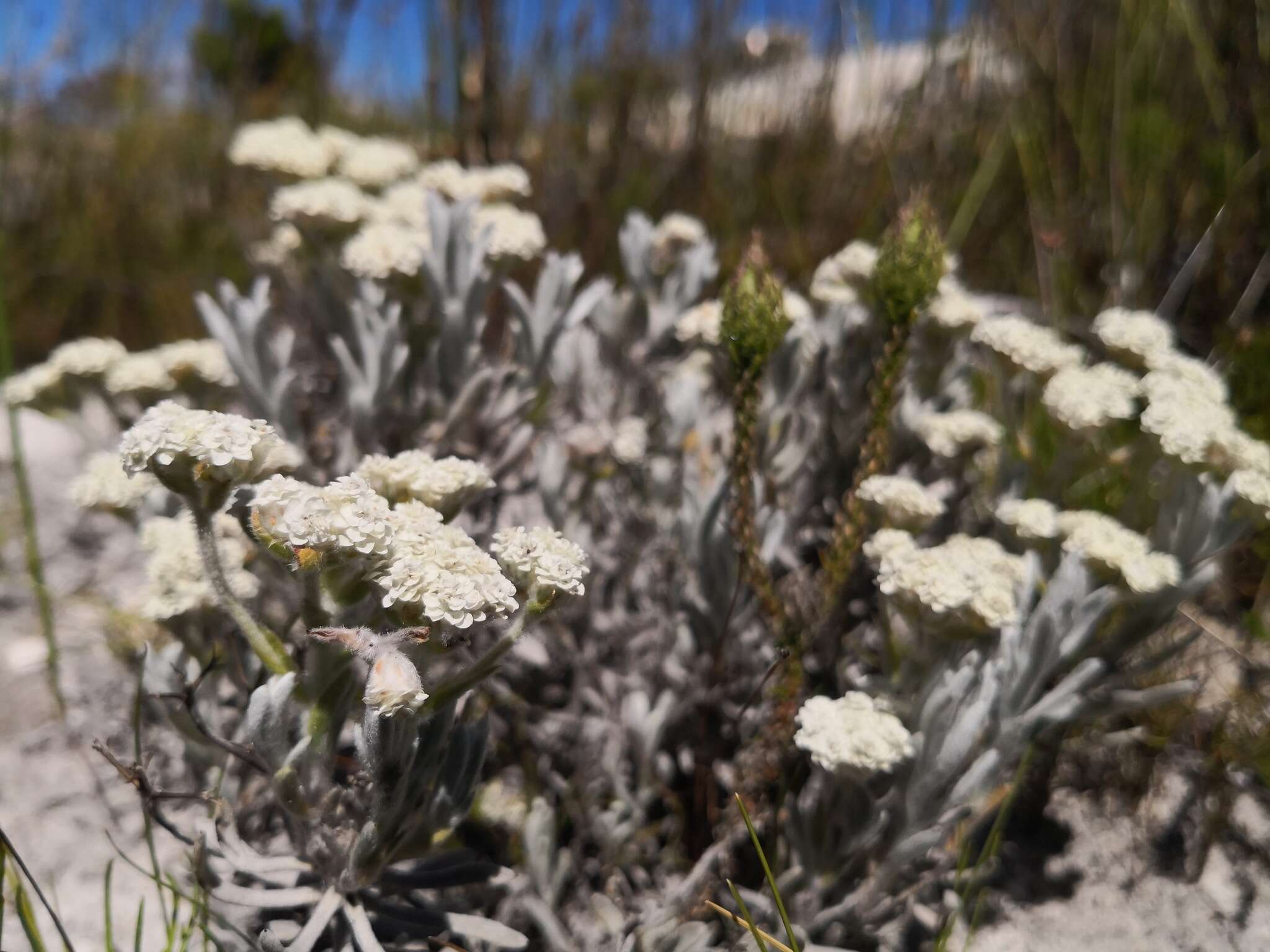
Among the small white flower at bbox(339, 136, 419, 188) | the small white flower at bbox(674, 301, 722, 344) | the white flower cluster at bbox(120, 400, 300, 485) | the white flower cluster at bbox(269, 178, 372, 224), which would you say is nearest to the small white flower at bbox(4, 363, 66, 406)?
the white flower cluster at bbox(269, 178, 372, 224)

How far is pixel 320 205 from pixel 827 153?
8.50 feet

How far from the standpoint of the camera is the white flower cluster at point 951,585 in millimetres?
1310

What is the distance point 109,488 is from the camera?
Answer: 1.58 meters

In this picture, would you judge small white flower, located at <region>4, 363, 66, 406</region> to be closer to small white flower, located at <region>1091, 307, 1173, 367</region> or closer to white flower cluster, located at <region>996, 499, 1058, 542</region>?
white flower cluster, located at <region>996, 499, 1058, 542</region>

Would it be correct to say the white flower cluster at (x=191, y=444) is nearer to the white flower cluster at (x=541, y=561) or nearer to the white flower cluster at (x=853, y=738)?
the white flower cluster at (x=541, y=561)

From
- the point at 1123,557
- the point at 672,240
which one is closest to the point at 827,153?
the point at 672,240

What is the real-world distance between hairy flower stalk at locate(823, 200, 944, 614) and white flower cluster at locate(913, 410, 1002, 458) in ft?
1.03

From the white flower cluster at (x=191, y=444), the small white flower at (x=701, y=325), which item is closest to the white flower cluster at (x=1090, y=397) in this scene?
the small white flower at (x=701, y=325)

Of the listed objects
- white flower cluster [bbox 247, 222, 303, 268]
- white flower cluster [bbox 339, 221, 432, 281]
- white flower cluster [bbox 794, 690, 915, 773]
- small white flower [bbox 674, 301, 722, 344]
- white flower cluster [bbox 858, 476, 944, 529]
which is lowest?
white flower cluster [bbox 794, 690, 915, 773]

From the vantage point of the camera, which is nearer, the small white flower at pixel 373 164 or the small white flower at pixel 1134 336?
the small white flower at pixel 1134 336

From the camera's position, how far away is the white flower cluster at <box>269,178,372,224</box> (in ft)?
6.18

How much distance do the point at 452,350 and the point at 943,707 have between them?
3.65ft

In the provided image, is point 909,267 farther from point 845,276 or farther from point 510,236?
point 510,236

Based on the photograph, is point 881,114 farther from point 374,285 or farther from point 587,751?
point 587,751
